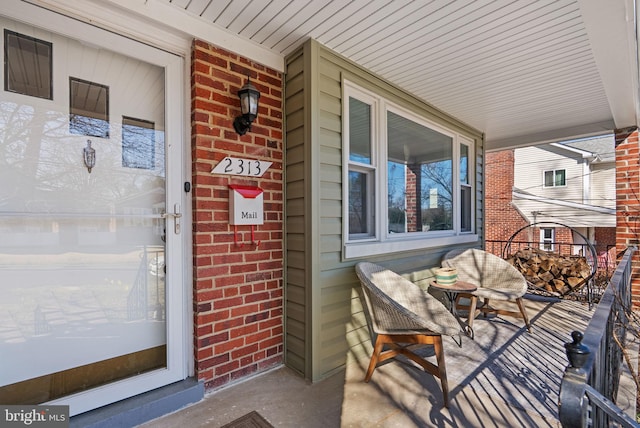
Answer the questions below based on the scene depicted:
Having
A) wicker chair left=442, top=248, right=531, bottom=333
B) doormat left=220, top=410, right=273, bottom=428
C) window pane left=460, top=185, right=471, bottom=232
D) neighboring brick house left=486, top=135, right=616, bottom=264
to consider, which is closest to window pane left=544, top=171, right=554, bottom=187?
neighboring brick house left=486, top=135, right=616, bottom=264

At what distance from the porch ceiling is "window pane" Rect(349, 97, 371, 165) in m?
0.35

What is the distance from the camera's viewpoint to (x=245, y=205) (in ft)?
7.36

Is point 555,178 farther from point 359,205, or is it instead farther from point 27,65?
point 27,65

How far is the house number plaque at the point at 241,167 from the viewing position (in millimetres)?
2176

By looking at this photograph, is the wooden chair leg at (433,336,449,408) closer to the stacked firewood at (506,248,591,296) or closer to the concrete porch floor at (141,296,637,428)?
the concrete porch floor at (141,296,637,428)

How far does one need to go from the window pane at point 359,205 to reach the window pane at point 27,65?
2.10 meters

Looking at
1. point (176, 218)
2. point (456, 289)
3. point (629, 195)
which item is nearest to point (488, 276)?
point (456, 289)

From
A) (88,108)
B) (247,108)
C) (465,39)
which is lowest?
(88,108)

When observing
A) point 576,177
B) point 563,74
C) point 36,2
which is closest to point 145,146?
point 36,2

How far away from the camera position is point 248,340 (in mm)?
2332

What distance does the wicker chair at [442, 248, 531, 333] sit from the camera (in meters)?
3.20

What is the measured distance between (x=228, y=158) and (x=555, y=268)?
529 centimetres

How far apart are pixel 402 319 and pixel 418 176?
2034 mm

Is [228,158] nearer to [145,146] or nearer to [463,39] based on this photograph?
[145,146]
